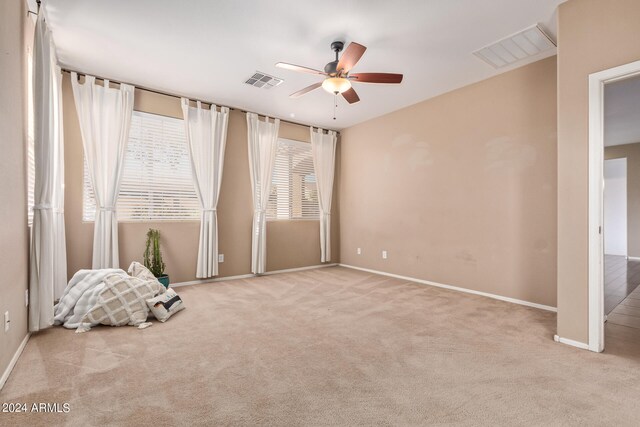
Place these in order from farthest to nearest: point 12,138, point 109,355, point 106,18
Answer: point 106,18 < point 109,355 < point 12,138

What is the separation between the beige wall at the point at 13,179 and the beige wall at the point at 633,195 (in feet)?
37.4

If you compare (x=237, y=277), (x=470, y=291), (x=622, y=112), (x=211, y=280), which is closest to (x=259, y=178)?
(x=237, y=277)

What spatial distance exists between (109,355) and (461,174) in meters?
4.57

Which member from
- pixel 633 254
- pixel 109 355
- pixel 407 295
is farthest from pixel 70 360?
pixel 633 254

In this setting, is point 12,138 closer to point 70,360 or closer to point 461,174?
point 70,360

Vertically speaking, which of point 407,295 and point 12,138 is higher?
point 12,138

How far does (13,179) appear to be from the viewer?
2.20 meters

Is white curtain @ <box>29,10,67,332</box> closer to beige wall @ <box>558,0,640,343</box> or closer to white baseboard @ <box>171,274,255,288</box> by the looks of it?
white baseboard @ <box>171,274,255,288</box>

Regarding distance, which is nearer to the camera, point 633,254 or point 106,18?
point 106,18

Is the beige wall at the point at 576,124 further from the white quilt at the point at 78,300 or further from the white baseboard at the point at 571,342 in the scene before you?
the white quilt at the point at 78,300

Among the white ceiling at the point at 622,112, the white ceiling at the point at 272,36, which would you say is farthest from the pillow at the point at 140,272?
the white ceiling at the point at 622,112

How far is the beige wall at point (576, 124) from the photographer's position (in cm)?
240

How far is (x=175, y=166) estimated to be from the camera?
4652 mm

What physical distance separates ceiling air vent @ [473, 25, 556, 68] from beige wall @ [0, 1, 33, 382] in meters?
4.23
